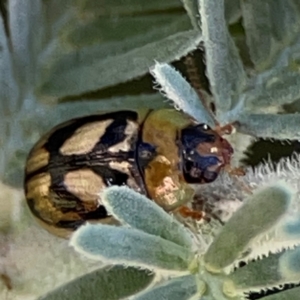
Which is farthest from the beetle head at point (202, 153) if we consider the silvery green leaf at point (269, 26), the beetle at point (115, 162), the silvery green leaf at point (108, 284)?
the silvery green leaf at point (108, 284)

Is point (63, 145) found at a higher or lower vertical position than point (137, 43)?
lower

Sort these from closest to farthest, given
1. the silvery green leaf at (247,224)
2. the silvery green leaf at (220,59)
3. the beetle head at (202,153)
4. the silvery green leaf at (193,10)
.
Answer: the silvery green leaf at (247,224), the silvery green leaf at (220,59), the silvery green leaf at (193,10), the beetle head at (202,153)

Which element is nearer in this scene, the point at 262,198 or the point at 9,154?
the point at 262,198

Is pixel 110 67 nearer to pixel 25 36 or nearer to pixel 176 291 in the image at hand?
pixel 25 36

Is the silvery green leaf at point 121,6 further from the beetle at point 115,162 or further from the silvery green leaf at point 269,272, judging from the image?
the silvery green leaf at point 269,272

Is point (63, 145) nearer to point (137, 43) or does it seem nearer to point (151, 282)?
point (137, 43)

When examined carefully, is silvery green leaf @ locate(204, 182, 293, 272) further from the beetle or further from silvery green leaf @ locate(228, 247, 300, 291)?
the beetle

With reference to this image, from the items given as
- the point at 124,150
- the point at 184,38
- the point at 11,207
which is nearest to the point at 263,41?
the point at 184,38
